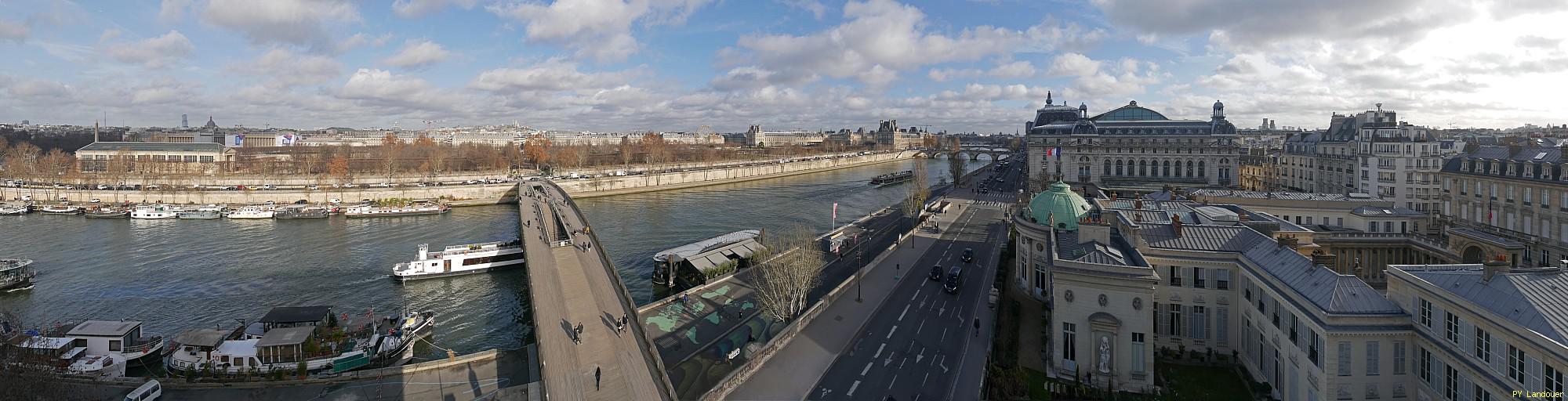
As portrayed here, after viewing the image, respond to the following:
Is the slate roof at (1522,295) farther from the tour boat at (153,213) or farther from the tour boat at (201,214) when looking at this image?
the tour boat at (153,213)

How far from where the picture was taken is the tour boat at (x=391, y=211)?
52125 millimetres

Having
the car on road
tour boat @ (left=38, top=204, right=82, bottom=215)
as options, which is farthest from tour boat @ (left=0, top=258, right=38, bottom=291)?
the car on road

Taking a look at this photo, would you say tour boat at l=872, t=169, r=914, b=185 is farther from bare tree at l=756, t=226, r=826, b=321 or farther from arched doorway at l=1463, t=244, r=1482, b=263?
bare tree at l=756, t=226, r=826, b=321

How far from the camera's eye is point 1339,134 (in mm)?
40719

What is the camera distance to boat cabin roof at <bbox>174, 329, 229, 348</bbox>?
60.1 ft

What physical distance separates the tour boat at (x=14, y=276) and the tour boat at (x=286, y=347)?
49.4 feet

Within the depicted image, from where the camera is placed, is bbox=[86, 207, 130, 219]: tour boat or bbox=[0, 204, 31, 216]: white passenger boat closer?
bbox=[86, 207, 130, 219]: tour boat

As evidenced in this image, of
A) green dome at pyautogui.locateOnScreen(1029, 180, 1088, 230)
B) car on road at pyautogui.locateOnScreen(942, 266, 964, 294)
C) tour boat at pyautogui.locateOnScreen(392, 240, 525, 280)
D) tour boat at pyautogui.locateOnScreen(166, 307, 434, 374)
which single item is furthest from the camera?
tour boat at pyautogui.locateOnScreen(392, 240, 525, 280)

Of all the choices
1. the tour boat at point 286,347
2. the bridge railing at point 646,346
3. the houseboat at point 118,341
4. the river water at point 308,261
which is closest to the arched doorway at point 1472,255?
the bridge railing at point 646,346

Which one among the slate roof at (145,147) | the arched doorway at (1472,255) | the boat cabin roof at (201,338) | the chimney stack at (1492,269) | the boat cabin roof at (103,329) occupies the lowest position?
the boat cabin roof at (201,338)

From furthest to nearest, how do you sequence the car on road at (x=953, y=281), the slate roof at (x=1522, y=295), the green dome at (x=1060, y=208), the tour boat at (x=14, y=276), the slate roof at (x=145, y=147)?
the slate roof at (x=145, y=147), the tour boat at (x=14, y=276), the car on road at (x=953, y=281), the green dome at (x=1060, y=208), the slate roof at (x=1522, y=295)

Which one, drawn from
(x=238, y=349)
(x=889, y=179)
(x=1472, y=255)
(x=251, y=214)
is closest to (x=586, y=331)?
(x=238, y=349)

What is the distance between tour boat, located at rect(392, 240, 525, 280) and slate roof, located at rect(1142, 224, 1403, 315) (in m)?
25.7

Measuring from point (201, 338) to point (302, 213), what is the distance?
37.6 m
